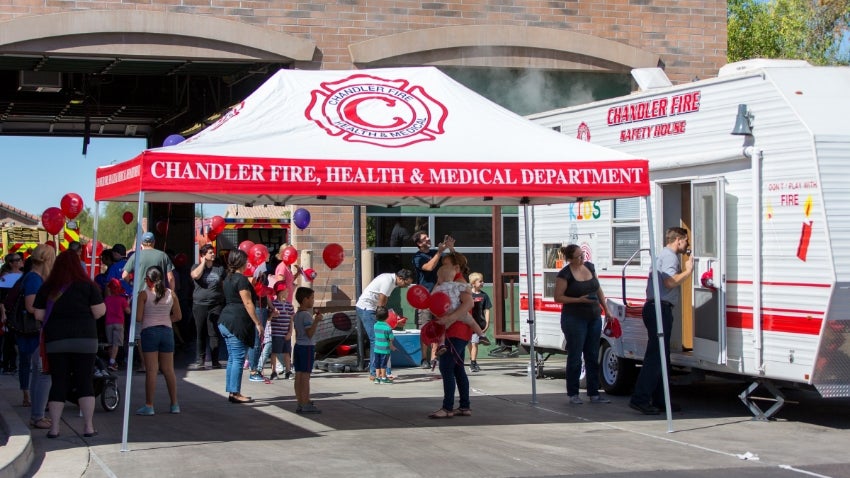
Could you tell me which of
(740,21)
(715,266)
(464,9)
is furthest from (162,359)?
(740,21)

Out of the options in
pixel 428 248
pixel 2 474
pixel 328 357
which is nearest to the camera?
pixel 2 474

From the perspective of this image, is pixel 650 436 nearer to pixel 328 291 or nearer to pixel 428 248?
pixel 428 248

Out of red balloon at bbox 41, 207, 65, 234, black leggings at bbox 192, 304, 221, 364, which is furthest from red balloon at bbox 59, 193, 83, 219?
black leggings at bbox 192, 304, 221, 364

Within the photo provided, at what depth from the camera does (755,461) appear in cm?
917

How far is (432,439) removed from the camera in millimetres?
10258

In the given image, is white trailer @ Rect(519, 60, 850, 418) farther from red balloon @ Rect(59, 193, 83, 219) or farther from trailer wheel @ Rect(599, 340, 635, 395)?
red balloon @ Rect(59, 193, 83, 219)

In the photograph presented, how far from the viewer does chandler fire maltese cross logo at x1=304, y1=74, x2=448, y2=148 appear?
10.7m

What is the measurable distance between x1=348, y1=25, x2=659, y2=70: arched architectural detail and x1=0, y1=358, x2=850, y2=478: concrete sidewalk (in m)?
5.95

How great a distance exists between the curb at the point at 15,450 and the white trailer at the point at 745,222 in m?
6.49

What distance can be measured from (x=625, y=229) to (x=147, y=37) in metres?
7.84

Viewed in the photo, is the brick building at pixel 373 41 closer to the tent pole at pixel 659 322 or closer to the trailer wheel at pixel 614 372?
the trailer wheel at pixel 614 372

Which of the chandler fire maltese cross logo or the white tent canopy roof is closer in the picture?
the white tent canopy roof

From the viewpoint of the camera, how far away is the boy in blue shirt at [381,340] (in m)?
14.8

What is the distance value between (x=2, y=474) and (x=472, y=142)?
5116 millimetres
